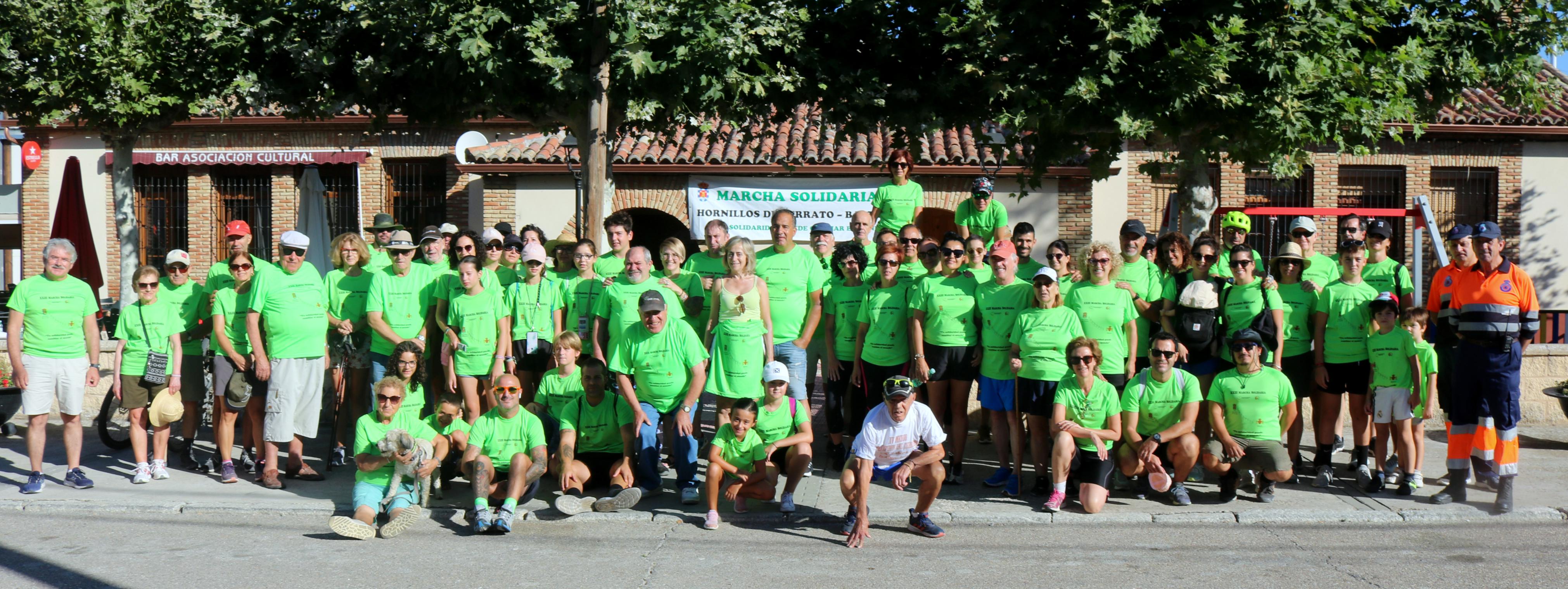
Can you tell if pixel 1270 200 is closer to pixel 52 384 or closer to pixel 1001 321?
pixel 1001 321

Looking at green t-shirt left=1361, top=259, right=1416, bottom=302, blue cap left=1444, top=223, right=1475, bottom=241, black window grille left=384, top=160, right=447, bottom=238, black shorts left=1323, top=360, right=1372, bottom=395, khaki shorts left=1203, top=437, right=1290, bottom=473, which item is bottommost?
khaki shorts left=1203, top=437, right=1290, bottom=473

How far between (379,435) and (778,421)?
7.70 feet

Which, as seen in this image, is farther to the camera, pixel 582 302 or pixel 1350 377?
pixel 582 302

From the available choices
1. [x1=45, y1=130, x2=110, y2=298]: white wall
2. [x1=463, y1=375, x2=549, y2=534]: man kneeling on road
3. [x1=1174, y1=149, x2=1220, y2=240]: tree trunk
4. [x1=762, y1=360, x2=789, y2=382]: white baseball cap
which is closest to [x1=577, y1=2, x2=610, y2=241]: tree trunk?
[x1=463, y1=375, x2=549, y2=534]: man kneeling on road

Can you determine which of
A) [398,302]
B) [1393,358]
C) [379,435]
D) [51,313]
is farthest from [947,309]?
[51,313]

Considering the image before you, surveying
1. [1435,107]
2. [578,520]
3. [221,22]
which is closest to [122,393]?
[221,22]

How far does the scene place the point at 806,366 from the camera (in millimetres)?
8773

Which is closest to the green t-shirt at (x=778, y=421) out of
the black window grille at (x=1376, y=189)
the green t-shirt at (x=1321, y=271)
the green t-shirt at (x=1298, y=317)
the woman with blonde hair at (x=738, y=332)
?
the woman with blonde hair at (x=738, y=332)

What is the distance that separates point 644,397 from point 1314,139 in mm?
4904

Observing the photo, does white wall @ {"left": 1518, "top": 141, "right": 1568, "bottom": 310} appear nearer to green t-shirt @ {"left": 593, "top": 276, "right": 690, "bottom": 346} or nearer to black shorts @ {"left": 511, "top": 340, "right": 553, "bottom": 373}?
green t-shirt @ {"left": 593, "top": 276, "right": 690, "bottom": 346}

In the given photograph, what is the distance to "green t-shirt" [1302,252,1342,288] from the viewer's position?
8.45 metres

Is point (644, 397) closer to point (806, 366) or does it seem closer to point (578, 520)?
point (578, 520)

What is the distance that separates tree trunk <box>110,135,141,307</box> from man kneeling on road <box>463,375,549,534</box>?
5616 millimetres

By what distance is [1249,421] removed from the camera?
7.24 metres
